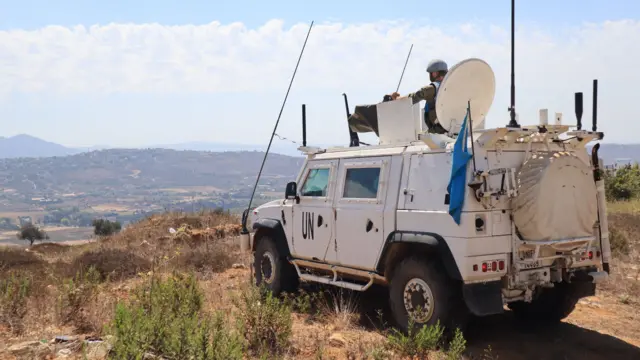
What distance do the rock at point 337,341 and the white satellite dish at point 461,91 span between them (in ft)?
8.41

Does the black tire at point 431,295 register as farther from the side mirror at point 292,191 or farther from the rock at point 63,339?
the rock at point 63,339

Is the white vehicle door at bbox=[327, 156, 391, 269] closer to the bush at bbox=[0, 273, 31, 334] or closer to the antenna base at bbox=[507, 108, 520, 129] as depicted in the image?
the antenna base at bbox=[507, 108, 520, 129]

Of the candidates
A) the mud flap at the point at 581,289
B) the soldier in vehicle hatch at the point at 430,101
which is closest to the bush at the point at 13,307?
the soldier in vehicle hatch at the point at 430,101

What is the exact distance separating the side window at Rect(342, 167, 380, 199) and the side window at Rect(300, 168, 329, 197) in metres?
0.45

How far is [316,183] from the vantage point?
8.01m

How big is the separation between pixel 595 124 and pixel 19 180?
163788mm

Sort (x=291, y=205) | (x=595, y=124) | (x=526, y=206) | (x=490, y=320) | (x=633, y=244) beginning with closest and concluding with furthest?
(x=526, y=206)
(x=595, y=124)
(x=490, y=320)
(x=291, y=205)
(x=633, y=244)

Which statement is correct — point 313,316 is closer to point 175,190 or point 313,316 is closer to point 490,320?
point 490,320

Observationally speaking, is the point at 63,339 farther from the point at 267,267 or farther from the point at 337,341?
the point at 267,267

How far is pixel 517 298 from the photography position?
6051mm

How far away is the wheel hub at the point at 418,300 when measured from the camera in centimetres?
608

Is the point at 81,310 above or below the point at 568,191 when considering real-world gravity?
below

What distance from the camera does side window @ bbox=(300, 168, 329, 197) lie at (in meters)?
7.83

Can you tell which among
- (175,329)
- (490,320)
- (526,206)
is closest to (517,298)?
(526,206)
